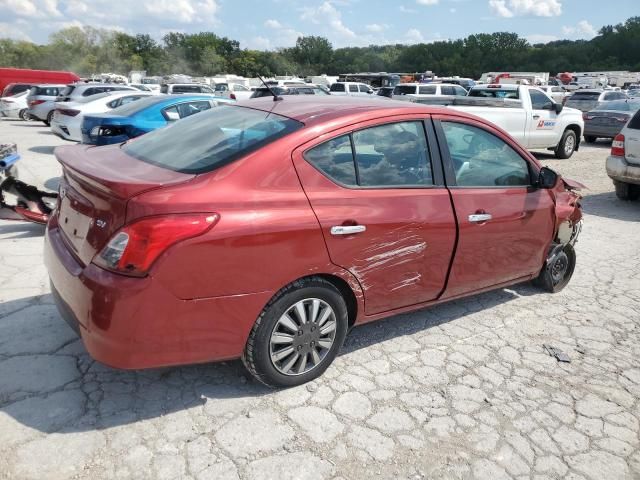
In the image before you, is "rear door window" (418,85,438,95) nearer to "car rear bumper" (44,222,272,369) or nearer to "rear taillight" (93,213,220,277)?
"car rear bumper" (44,222,272,369)

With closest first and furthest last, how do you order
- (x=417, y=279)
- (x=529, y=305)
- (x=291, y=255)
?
1. (x=291, y=255)
2. (x=417, y=279)
3. (x=529, y=305)

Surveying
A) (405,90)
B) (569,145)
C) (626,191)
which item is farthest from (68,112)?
(569,145)

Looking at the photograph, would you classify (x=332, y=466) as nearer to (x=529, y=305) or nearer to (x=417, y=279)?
(x=417, y=279)

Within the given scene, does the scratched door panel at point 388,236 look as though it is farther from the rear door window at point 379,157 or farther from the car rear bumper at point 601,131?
the car rear bumper at point 601,131

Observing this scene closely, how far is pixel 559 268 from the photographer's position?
4688 mm

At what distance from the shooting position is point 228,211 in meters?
2.56

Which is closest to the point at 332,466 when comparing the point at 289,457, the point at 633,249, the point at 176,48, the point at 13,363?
the point at 289,457

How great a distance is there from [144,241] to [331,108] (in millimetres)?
1471

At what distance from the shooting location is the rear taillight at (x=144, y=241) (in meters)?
2.38

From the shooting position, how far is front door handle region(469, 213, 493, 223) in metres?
3.55

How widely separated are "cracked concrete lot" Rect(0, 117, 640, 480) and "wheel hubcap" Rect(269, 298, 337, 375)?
7.2 inches

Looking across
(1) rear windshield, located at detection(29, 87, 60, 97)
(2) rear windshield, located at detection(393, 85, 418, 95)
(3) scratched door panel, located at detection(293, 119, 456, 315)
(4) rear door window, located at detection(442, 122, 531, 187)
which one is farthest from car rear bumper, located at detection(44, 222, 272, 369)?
(1) rear windshield, located at detection(29, 87, 60, 97)

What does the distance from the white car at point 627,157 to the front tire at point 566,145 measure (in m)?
5.23

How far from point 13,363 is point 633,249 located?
634cm
